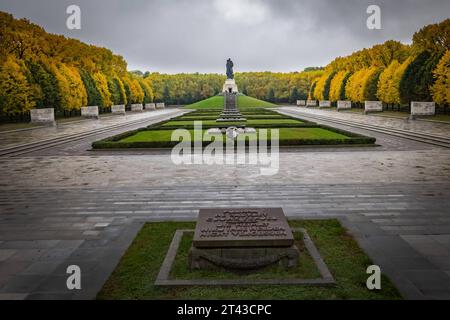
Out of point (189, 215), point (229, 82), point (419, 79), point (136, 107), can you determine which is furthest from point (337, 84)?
point (189, 215)

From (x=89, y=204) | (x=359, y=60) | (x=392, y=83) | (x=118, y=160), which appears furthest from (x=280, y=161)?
(x=359, y=60)

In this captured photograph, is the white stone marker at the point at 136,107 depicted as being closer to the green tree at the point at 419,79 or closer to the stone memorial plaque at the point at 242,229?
the green tree at the point at 419,79

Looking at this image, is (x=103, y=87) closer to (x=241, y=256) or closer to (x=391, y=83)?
(x=391, y=83)

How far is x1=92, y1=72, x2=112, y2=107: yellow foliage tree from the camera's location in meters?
73.3

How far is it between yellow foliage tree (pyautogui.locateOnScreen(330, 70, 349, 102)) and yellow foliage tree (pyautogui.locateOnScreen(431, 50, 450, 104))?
39.0 m

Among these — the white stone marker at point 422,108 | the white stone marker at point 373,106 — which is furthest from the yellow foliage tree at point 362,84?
the white stone marker at point 422,108

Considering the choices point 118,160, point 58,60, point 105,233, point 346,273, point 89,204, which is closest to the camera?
point 346,273

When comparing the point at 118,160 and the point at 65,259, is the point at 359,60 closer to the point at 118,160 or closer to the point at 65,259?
the point at 118,160

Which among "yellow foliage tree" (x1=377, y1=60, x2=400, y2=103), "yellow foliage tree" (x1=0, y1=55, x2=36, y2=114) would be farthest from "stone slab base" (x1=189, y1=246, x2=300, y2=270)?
"yellow foliage tree" (x1=377, y1=60, x2=400, y2=103)

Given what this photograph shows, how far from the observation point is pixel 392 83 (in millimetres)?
63531

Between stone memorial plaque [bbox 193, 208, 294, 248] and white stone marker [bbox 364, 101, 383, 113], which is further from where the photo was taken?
white stone marker [bbox 364, 101, 383, 113]

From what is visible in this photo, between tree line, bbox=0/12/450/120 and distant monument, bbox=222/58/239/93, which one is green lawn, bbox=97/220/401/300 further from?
distant monument, bbox=222/58/239/93

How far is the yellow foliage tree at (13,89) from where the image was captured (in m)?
45.7

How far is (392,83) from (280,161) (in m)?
52.1
